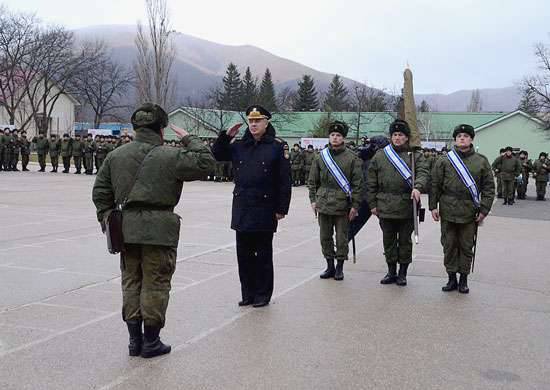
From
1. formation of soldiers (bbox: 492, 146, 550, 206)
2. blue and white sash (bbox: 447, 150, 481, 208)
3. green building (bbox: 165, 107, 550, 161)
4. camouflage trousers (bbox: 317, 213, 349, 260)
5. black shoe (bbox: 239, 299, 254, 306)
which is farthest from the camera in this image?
green building (bbox: 165, 107, 550, 161)

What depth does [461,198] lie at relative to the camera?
7387mm

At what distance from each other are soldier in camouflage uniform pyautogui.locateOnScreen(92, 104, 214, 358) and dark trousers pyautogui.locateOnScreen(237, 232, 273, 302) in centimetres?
167

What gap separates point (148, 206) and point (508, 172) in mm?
19579

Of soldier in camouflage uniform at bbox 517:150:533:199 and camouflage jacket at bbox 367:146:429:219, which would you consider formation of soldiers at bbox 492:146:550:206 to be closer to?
soldier in camouflage uniform at bbox 517:150:533:199

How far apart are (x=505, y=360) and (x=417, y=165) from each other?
3229mm

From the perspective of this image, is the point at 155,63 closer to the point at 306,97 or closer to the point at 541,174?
the point at 541,174

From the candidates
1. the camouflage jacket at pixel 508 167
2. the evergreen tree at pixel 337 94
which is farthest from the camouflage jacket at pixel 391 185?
the evergreen tree at pixel 337 94

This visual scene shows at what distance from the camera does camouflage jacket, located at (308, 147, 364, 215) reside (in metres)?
7.83

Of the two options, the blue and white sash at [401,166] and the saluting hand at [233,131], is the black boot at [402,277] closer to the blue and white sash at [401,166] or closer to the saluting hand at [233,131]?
the blue and white sash at [401,166]

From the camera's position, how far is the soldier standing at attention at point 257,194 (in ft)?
21.1

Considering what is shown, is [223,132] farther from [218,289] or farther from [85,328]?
[85,328]

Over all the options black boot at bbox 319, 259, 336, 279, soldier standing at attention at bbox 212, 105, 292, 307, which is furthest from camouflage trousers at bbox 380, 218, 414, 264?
soldier standing at attention at bbox 212, 105, 292, 307

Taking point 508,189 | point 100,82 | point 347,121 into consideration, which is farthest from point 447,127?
point 508,189

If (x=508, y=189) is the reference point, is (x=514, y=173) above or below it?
above
